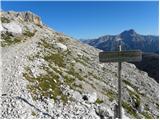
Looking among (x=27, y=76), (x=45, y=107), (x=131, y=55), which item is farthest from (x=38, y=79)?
(x=131, y=55)

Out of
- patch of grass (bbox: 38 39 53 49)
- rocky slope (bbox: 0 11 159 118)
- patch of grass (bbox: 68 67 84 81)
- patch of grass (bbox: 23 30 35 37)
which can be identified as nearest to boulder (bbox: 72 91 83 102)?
rocky slope (bbox: 0 11 159 118)

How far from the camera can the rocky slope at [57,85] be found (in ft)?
90.0

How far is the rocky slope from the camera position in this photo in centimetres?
2744

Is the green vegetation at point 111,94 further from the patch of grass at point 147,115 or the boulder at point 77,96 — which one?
the boulder at point 77,96

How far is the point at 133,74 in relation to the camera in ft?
221

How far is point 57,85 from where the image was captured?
36344 millimetres

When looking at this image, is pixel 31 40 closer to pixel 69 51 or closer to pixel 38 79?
pixel 69 51

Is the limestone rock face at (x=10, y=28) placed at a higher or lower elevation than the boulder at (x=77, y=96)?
higher

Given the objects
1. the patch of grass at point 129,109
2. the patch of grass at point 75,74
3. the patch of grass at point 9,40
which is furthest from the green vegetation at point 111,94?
the patch of grass at point 9,40

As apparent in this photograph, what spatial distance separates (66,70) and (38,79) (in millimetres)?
10746

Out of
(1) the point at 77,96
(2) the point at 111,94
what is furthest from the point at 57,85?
(2) the point at 111,94

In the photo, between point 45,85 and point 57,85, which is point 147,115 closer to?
point 57,85

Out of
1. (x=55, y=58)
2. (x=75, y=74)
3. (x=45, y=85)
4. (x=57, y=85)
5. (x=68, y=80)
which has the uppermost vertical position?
(x=55, y=58)

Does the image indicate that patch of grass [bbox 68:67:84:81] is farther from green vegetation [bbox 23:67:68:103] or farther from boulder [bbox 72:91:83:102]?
boulder [bbox 72:91:83:102]
